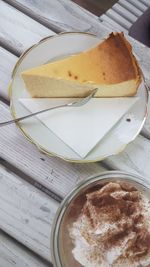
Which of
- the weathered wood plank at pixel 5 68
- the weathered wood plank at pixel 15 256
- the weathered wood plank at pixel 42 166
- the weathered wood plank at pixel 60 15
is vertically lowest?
the weathered wood plank at pixel 15 256

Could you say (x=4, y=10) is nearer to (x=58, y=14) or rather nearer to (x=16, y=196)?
(x=58, y=14)

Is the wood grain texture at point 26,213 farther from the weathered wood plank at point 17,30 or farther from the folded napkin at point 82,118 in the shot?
the weathered wood plank at point 17,30

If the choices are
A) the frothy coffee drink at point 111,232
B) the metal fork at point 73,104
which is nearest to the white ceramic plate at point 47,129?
the metal fork at point 73,104

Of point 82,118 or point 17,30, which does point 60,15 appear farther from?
point 82,118

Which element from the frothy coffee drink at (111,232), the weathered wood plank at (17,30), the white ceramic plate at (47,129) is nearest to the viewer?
the frothy coffee drink at (111,232)

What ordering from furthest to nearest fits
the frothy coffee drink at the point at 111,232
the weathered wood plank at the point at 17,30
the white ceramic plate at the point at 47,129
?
the weathered wood plank at the point at 17,30, the white ceramic plate at the point at 47,129, the frothy coffee drink at the point at 111,232

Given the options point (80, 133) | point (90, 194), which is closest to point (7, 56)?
point (80, 133)

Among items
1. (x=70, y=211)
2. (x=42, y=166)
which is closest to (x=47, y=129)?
(x=42, y=166)
